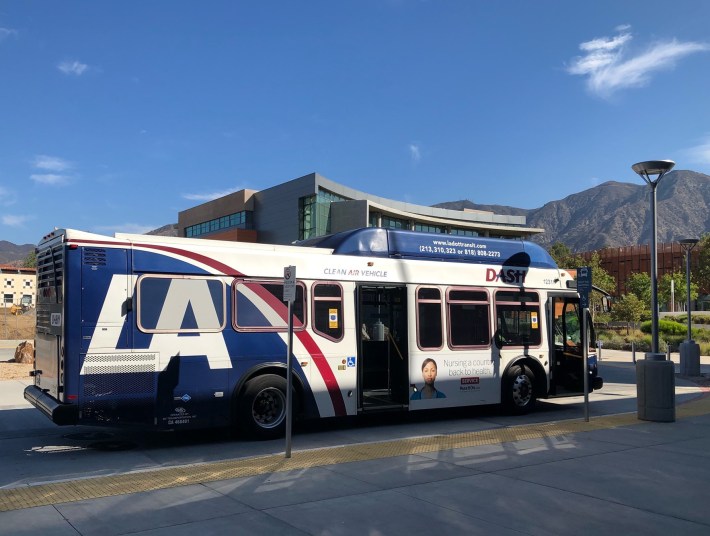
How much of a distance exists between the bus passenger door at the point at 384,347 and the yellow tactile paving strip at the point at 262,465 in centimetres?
146

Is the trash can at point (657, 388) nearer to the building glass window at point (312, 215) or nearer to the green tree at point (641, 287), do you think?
the building glass window at point (312, 215)

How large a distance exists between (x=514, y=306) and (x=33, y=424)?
9113mm

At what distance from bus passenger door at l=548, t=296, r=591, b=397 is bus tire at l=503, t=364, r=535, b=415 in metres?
0.85

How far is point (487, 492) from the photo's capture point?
6500 mm

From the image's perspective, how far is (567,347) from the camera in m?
13.3

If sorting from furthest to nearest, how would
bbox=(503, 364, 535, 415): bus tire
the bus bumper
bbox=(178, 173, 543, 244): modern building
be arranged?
bbox=(178, 173, 543, 244): modern building
bbox=(503, 364, 535, 415): bus tire
the bus bumper

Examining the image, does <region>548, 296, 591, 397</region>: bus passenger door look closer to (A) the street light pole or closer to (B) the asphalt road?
(B) the asphalt road

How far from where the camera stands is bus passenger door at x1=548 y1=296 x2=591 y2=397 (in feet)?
42.9

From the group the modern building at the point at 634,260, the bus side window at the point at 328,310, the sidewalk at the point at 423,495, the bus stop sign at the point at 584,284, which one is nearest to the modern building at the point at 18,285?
the modern building at the point at 634,260

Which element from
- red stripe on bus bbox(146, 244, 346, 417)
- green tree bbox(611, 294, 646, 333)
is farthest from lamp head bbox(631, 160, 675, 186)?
green tree bbox(611, 294, 646, 333)

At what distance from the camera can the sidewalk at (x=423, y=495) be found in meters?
5.38

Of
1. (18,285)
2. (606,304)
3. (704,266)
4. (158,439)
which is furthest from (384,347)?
(18,285)

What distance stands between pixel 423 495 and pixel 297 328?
13.0 feet

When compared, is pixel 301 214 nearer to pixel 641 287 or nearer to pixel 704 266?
pixel 641 287
